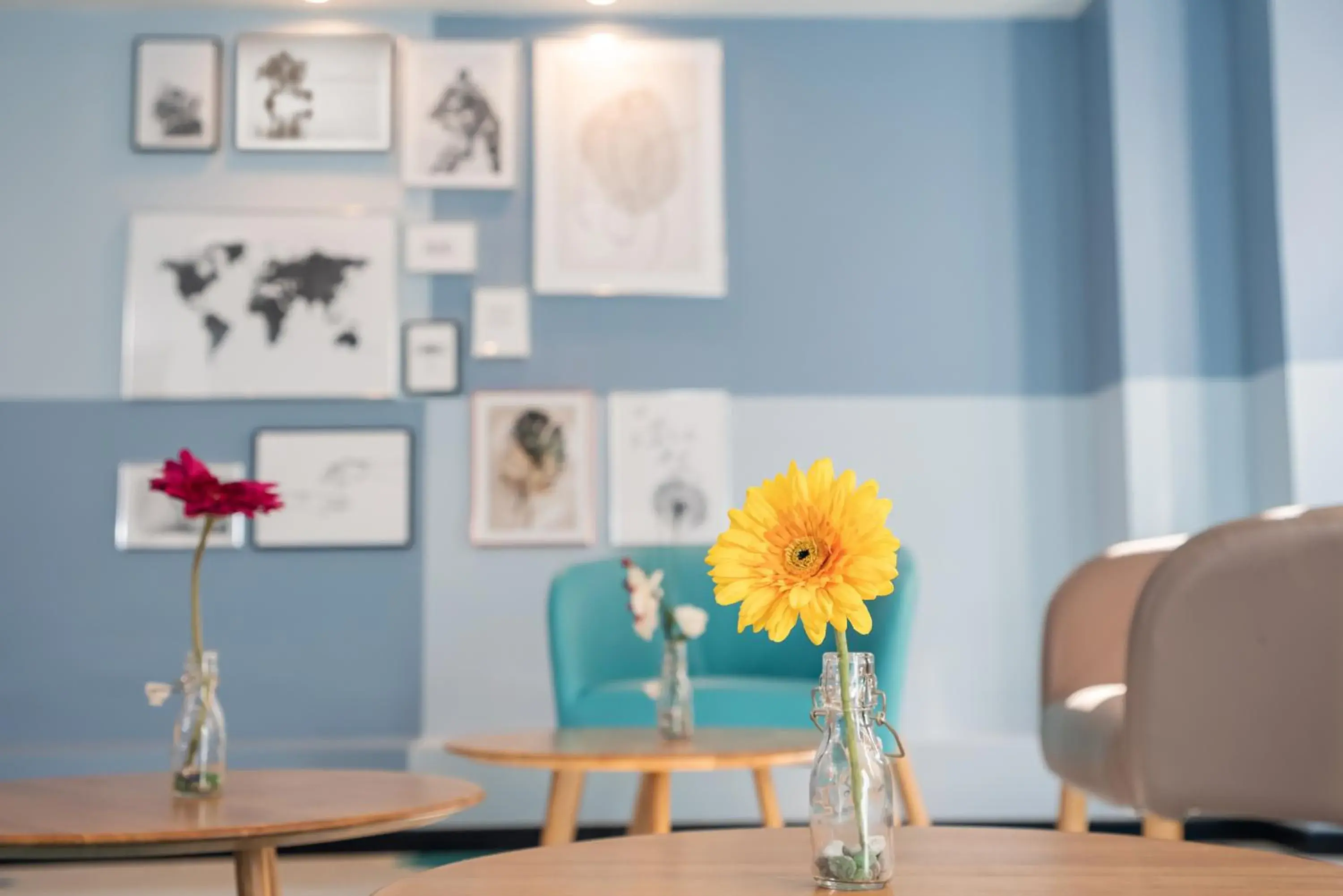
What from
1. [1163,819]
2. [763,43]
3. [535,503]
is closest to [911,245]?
[763,43]

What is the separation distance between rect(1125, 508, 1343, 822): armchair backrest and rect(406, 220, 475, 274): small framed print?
290 cm

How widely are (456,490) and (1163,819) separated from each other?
105 inches

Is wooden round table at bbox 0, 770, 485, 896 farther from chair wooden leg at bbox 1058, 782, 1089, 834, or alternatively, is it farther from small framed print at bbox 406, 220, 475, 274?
small framed print at bbox 406, 220, 475, 274

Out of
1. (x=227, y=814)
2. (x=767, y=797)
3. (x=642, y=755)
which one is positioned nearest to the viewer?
(x=227, y=814)

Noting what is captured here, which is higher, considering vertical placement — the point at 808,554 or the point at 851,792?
the point at 808,554

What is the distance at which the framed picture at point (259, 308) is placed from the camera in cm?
446

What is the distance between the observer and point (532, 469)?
450cm

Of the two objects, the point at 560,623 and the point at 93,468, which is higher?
the point at 93,468

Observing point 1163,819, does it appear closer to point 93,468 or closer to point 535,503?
point 535,503

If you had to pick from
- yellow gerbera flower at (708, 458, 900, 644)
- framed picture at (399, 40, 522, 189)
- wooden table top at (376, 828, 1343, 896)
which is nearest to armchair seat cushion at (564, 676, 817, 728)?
framed picture at (399, 40, 522, 189)

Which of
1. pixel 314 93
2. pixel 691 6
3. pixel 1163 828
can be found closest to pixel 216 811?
pixel 1163 828

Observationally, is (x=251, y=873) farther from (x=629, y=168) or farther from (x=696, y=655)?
(x=629, y=168)

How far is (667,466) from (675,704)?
1.70 metres

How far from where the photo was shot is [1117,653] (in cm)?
292
